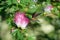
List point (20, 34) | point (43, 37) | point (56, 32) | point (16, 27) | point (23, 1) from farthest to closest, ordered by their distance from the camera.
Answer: point (56, 32) → point (43, 37) → point (16, 27) → point (20, 34) → point (23, 1)

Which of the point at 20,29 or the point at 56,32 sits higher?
the point at 20,29

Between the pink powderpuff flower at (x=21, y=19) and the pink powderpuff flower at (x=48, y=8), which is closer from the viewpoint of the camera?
the pink powderpuff flower at (x=21, y=19)

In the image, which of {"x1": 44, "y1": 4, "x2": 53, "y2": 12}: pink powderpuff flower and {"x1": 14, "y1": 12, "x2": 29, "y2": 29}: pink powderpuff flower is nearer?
{"x1": 14, "y1": 12, "x2": 29, "y2": 29}: pink powderpuff flower

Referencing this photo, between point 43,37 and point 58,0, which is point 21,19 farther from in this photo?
point 43,37

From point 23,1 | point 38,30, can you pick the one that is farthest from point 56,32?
point 23,1

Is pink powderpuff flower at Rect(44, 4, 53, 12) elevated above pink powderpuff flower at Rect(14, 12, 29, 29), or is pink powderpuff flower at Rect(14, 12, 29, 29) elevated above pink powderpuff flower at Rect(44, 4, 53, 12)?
pink powderpuff flower at Rect(44, 4, 53, 12)

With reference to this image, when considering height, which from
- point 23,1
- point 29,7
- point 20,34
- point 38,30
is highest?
point 23,1

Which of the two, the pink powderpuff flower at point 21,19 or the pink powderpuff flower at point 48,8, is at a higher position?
the pink powderpuff flower at point 48,8

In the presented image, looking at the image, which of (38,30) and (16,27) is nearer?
(16,27)
